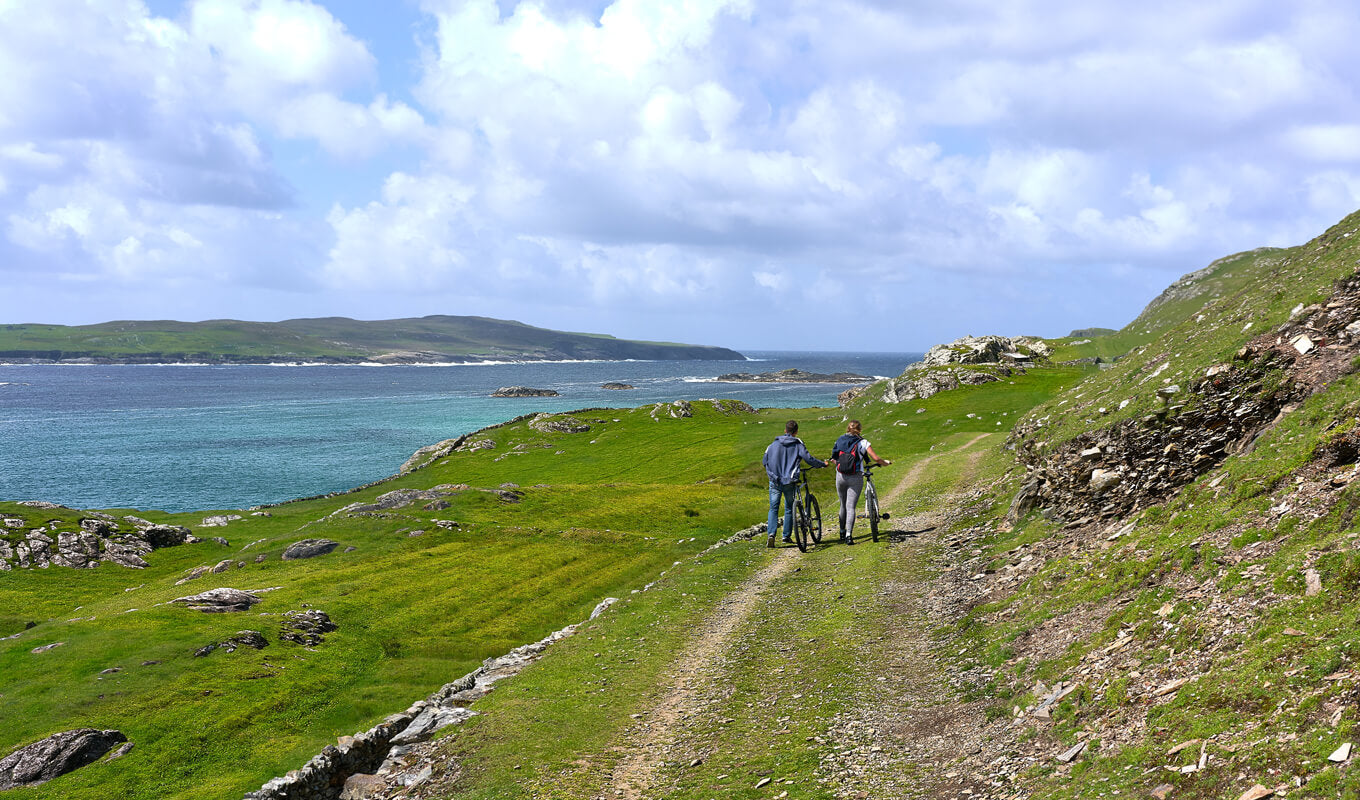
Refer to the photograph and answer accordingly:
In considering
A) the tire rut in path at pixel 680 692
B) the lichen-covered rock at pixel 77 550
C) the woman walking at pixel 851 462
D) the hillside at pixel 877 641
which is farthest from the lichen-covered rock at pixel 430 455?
the tire rut in path at pixel 680 692

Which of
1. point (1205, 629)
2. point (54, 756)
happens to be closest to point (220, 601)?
point (54, 756)

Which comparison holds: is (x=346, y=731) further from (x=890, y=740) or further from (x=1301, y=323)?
(x=1301, y=323)

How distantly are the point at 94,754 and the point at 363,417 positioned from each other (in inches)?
6920

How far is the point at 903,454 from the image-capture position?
208 feet

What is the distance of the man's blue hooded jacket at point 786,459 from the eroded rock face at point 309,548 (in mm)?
27560

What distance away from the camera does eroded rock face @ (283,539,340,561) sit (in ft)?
134

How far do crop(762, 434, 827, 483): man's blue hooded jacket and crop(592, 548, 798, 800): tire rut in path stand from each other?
3.73m

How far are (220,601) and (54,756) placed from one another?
36.7 feet

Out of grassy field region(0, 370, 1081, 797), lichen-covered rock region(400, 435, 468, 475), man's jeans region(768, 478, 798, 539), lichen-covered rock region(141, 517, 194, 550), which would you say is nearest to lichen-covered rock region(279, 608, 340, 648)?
grassy field region(0, 370, 1081, 797)

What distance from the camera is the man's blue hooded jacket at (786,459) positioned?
2866cm

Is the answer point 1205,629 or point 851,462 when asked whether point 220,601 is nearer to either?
point 851,462

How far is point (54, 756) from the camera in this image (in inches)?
768

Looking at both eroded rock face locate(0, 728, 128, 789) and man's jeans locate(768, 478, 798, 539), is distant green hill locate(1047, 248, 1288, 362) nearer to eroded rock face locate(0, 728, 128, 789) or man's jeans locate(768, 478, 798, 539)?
man's jeans locate(768, 478, 798, 539)

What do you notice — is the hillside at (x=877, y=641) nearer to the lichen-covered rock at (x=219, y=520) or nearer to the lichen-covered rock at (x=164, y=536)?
the lichen-covered rock at (x=164, y=536)
